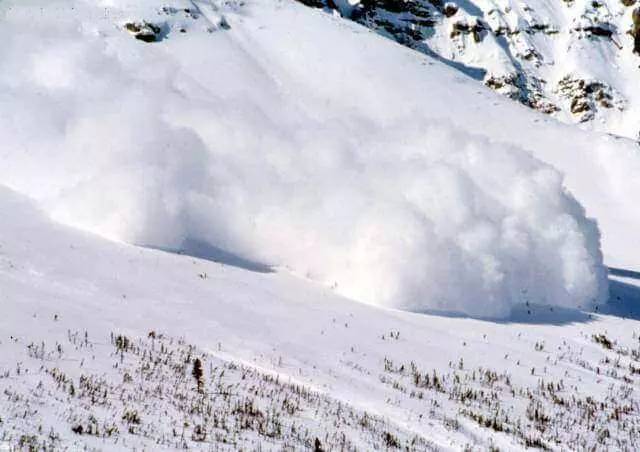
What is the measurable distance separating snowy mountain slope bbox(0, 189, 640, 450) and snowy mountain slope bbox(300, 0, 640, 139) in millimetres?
107146

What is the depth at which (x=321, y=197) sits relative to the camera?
25594 millimetres

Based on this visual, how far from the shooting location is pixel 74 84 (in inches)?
1277

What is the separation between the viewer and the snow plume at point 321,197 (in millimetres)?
22766

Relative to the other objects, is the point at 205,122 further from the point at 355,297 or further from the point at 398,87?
the point at 398,87

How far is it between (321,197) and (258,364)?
41.7 ft

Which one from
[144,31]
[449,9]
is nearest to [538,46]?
[449,9]

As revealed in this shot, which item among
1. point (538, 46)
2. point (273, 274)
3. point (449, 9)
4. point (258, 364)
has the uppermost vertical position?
point (258, 364)

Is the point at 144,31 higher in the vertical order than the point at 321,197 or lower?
lower

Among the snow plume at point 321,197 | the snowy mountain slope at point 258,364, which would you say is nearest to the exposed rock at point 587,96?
the snow plume at point 321,197

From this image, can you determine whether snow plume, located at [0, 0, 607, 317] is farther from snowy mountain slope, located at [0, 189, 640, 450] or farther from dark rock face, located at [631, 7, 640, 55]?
dark rock face, located at [631, 7, 640, 55]

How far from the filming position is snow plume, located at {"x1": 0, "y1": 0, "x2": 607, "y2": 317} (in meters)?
22.8

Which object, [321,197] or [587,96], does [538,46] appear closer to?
[587,96]

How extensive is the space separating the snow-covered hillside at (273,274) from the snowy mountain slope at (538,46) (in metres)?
84.0

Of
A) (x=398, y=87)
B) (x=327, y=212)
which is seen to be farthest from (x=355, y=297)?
(x=398, y=87)
